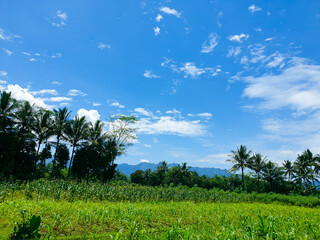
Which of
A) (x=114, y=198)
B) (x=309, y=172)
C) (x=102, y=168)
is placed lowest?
(x=114, y=198)

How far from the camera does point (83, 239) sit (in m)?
4.98

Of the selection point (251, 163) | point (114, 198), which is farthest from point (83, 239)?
point (251, 163)

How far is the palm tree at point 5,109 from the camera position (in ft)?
81.0

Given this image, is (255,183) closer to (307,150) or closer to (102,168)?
(307,150)

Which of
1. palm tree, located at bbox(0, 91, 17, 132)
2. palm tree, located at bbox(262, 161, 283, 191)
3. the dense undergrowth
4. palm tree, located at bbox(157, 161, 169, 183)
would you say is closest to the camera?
the dense undergrowth

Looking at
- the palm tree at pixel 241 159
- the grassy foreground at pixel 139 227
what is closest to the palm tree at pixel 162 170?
the palm tree at pixel 241 159

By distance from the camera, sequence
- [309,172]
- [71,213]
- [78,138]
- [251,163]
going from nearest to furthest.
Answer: [71,213] < [78,138] < [251,163] < [309,172]

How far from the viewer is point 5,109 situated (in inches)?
985

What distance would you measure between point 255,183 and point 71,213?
4741 cm

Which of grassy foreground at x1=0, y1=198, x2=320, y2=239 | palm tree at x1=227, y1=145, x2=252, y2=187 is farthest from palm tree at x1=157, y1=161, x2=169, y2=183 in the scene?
grassy foreground at x1=0, y1=198, x2=320, y2=239

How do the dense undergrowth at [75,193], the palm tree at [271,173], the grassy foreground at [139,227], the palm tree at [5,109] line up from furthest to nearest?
the palm tree at [271,173] < the palm tree at [5,109] < the dense undergrowth at [75,193] < the grassy foreground at [139,227]

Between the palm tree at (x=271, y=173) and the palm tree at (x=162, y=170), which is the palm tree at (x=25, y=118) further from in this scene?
the palm tree at (x=271, y=173)

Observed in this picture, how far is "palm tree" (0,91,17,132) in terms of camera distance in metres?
24.7

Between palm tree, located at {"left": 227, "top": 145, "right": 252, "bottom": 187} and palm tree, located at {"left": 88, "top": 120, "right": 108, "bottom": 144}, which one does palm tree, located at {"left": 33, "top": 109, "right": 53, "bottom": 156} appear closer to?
palm tree, located at {"left": 88, "top": 120, "right": 108, "bottom": 144}
